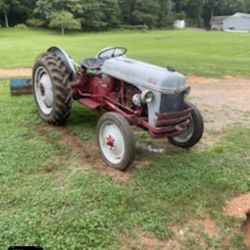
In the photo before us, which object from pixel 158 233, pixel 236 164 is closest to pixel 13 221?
pixel 158 233

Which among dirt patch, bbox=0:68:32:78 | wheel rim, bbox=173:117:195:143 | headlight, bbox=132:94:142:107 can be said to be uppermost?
headlight, bbox=132:94:142:107

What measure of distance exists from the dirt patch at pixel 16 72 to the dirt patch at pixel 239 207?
7.34m

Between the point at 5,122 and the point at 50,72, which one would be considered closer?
the point at 50,72

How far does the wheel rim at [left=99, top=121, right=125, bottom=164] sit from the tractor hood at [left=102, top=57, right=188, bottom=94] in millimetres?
578

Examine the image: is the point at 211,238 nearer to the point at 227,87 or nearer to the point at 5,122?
the point at 5,122

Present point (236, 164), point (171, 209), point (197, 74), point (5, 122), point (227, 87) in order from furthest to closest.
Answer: point (197, 74) → point (227, 87) → point (5, 122) → point (236, 164) → point (171, 209)

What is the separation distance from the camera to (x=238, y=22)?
69.1 meters

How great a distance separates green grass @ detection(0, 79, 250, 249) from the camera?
322 cm

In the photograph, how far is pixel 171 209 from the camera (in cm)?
367

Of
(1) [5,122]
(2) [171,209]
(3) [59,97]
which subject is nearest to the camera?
(2) [171,209]

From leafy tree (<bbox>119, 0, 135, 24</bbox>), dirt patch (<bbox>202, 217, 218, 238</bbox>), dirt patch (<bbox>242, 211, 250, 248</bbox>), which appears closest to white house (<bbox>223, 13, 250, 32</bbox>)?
leafy tree (<bbox>119, 0, 135, 24</bbox>)

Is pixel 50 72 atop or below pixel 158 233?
atop

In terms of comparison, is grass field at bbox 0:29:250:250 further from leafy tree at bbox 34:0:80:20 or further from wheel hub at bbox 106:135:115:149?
leafy tree at bbox 34:0:80:20

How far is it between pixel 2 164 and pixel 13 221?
1255mm
